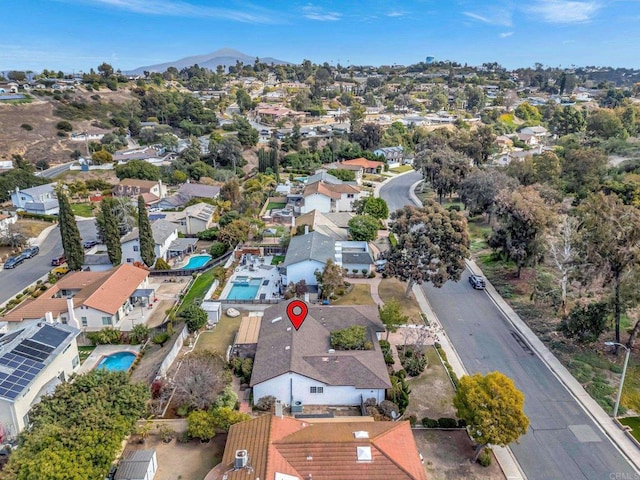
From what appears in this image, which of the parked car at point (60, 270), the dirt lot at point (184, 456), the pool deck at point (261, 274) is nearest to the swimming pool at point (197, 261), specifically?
the pool deck at point (261, 274)

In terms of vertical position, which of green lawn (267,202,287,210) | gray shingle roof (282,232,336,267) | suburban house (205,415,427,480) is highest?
gray shingle roof (282,232,336,267)

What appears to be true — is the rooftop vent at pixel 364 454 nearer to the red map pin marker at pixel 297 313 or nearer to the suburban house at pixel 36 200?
the red map pin marker at pixel 297 313

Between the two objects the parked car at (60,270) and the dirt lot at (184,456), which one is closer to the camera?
the dirt lot at (184,456)

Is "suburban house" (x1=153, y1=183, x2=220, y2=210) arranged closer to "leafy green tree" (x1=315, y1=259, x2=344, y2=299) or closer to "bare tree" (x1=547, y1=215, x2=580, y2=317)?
"leafy green tree" (x1=315, y1=259, x2=344, y2=299)

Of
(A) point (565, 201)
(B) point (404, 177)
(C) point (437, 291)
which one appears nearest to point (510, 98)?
(B) point (404, 177)

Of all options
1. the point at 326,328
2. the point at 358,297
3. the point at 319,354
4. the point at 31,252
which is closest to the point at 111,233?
the point at 31,252
